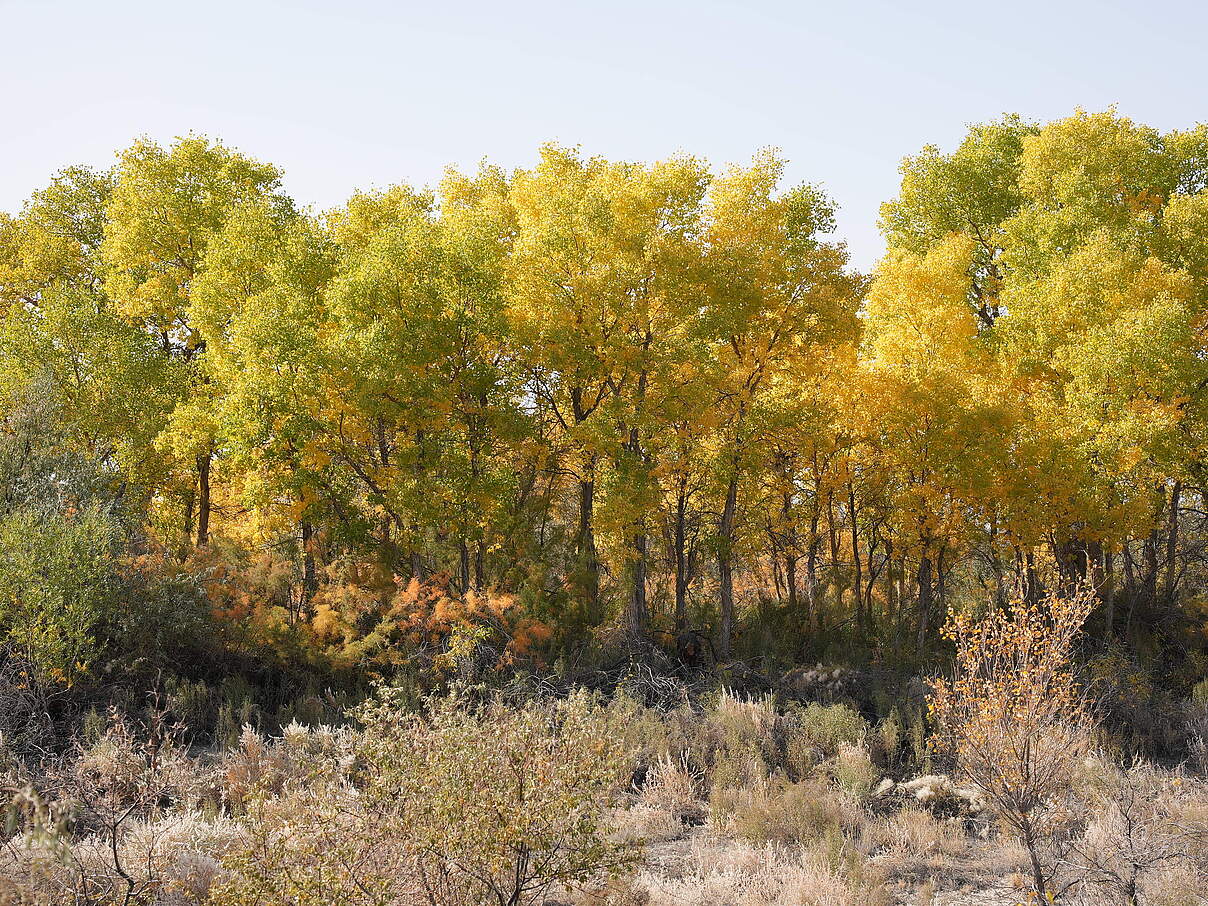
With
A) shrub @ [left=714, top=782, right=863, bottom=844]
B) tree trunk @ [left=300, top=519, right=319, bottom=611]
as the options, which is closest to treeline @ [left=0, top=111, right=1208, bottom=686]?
tree trunk @ [left=300, top=519, right=319, bottom=611]

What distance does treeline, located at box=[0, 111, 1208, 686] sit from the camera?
1496cm

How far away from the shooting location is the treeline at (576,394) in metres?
15.0

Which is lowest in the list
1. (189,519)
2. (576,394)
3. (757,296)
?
(189,519)

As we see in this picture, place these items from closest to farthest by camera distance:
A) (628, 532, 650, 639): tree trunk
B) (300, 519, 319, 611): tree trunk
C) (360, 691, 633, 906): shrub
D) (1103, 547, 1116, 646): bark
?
(360, 691, 633, 906): shrub
(300, 519, 319, 611): tree trunk
(628, 532, 650, 639): tree trunk
(1103, 547, 1116, 646): bark

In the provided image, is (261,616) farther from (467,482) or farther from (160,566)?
(467,482)

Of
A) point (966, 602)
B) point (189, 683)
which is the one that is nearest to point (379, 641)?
point (189, 683)

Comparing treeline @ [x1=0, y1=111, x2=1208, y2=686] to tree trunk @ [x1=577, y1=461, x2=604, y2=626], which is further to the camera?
tree trunk @ [x1=577, y1=461, x2=604, y2=626]

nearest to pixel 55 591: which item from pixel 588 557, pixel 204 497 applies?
pixel 204 497

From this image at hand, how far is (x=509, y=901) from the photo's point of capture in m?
6.64

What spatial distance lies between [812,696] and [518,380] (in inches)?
282

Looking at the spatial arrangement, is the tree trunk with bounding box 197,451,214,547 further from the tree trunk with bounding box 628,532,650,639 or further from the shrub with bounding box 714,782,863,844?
the shrub with bounding box 714,782,863,844

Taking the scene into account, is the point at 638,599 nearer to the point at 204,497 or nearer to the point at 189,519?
the point at 204,497

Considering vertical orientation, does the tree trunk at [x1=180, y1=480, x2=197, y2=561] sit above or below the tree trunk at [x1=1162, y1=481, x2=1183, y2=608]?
above

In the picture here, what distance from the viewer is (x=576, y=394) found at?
56.0 ft
